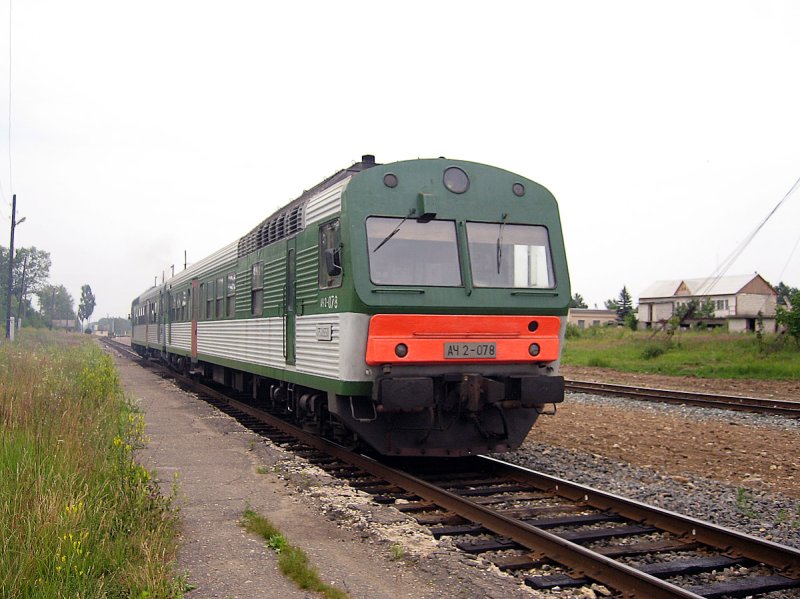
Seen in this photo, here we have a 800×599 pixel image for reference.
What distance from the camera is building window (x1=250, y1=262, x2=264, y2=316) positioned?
11.6m

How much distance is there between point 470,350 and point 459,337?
184 mm

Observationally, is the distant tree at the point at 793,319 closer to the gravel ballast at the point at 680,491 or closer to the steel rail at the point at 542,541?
the gravel ballast at the point at 680,491

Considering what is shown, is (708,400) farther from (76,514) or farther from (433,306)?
(76,514)

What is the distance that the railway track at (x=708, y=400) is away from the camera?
13.5 meters

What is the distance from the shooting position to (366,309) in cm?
732

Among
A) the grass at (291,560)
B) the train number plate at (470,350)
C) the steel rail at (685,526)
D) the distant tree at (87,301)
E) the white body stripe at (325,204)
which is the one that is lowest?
the grass at (291,560)

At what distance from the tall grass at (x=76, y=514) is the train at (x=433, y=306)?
2.30 m

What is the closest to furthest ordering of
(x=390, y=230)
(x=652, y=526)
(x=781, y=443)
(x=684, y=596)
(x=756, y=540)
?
(x=684, y=596) < (x=756, y=540) < (x=652, y=526) < (x=390, y=230) < (x=781, y=443)

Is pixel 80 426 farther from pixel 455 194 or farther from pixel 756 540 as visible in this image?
pixel 756 540

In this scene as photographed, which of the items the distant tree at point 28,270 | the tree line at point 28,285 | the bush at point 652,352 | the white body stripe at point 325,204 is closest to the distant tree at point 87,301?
the tree line at point 28,285

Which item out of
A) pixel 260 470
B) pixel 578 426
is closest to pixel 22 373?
pixel 260 470

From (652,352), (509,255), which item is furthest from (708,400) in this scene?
(652,352)

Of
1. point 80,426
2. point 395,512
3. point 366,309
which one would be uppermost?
point 366,309

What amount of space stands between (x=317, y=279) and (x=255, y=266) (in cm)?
374
